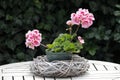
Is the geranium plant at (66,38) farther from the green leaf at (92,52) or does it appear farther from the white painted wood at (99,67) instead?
the green leaf at (92,52)

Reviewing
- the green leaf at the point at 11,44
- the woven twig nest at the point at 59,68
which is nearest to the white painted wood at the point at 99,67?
the woven twig nest at the point at 59,68

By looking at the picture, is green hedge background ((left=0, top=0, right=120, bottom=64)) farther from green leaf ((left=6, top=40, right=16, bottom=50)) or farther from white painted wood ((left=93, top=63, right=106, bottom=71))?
white painted wood ((left=93, top=63, right=106, bottom=71))

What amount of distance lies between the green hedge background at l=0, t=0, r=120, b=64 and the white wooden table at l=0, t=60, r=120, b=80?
100 centimetres

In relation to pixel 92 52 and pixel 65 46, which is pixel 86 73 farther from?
pixel 92 52

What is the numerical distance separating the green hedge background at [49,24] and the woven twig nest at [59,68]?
1.32 m

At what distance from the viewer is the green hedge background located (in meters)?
3.80

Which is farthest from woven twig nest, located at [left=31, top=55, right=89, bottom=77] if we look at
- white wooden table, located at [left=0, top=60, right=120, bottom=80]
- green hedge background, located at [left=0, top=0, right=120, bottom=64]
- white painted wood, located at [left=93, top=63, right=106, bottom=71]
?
green hedge background, located at [left=0, top=0, right=120, bottom=64]

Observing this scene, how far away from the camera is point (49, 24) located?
3.85 metres

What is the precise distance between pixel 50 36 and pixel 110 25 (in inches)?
24.5

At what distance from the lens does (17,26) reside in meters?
3.85

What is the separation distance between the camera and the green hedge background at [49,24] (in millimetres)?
3805

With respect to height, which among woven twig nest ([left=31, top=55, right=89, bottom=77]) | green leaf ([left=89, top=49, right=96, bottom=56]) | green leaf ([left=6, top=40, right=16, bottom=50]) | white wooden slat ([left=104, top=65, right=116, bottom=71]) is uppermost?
green leaf ([left=6, top=40, right=16, bottom=50])

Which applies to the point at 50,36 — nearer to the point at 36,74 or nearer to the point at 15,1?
the point at 15,1

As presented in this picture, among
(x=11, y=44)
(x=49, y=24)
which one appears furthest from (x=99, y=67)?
(x=11, y=44)
